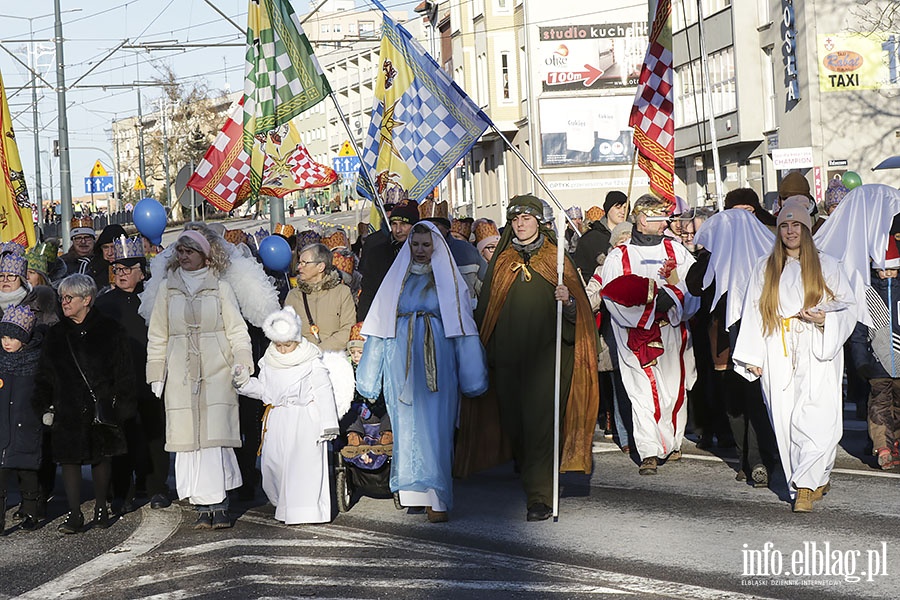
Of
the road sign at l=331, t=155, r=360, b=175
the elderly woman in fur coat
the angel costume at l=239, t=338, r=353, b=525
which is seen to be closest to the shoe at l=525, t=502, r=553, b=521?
the angel costume at l=239, t=338, r=353, b=525

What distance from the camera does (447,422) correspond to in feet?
30.2

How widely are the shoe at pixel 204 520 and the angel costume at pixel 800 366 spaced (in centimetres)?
354

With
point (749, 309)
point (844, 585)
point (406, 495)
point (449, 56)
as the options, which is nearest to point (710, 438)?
point (749, 309)

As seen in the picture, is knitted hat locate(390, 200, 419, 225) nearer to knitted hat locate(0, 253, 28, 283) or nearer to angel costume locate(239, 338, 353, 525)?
angel costume locate(239, 338, 353, 525)

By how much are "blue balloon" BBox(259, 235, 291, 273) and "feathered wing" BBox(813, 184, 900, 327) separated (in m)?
5.22

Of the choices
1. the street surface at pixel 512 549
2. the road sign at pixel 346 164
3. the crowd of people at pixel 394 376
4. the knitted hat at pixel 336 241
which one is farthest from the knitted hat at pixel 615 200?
the road sign at pixel 346 164

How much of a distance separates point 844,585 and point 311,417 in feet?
11.9

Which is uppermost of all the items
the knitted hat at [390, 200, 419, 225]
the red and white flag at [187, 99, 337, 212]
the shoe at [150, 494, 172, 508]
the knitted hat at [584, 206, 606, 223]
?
the red and white flag at [187, 99, 337, 212]

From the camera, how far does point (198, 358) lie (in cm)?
926

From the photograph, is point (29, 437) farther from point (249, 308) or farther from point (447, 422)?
point (447, 422)

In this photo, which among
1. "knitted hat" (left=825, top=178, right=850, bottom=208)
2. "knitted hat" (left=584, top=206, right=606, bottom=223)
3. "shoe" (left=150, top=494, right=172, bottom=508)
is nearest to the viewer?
"shoe" (left=150, top=494, right=172, bottom=508)

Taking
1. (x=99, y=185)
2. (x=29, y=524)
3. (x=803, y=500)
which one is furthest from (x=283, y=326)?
(x=99, y=185)

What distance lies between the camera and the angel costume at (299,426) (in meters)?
9.04

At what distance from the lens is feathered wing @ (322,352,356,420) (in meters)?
9.31
